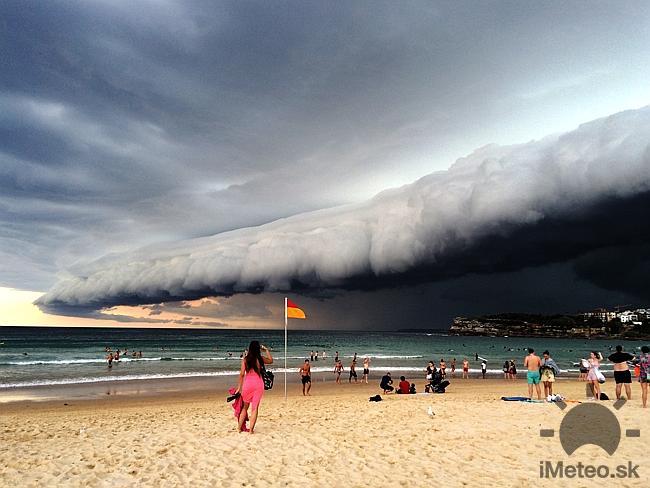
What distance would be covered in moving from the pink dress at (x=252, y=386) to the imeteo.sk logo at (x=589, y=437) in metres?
5.71

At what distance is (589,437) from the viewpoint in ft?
32.5

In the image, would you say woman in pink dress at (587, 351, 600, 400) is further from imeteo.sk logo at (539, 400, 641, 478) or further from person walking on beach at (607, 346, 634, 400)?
imeteo.sk logo at (539, 400, 641, 478)

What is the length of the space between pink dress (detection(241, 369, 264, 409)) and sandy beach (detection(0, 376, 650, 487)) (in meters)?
0.90

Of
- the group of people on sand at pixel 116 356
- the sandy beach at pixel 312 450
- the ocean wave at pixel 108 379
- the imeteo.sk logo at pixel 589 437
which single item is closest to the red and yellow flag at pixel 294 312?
the sandy beach at pixel 312 450

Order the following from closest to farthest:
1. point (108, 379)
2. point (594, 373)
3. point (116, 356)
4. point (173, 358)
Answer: point (594, 373) < point (108, 379) < point (116, 356) < point (173, 358)

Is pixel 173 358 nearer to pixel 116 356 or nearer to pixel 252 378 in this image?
pixel 116 356

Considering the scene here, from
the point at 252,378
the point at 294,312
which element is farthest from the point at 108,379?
the point at 252,378

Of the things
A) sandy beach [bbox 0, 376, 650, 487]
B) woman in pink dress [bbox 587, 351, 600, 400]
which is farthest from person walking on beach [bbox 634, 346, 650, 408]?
woman in pink dress [bbox 587, 351, 600, 400]

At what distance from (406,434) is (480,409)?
454 cm

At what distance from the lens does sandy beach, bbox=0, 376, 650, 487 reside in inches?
288

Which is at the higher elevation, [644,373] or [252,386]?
[252,386]

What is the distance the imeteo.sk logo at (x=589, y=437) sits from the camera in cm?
750

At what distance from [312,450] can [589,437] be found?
243 inches

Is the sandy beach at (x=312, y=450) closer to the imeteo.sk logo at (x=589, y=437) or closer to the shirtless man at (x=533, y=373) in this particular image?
the imeteo.sk logo at (x=589, y=437)
